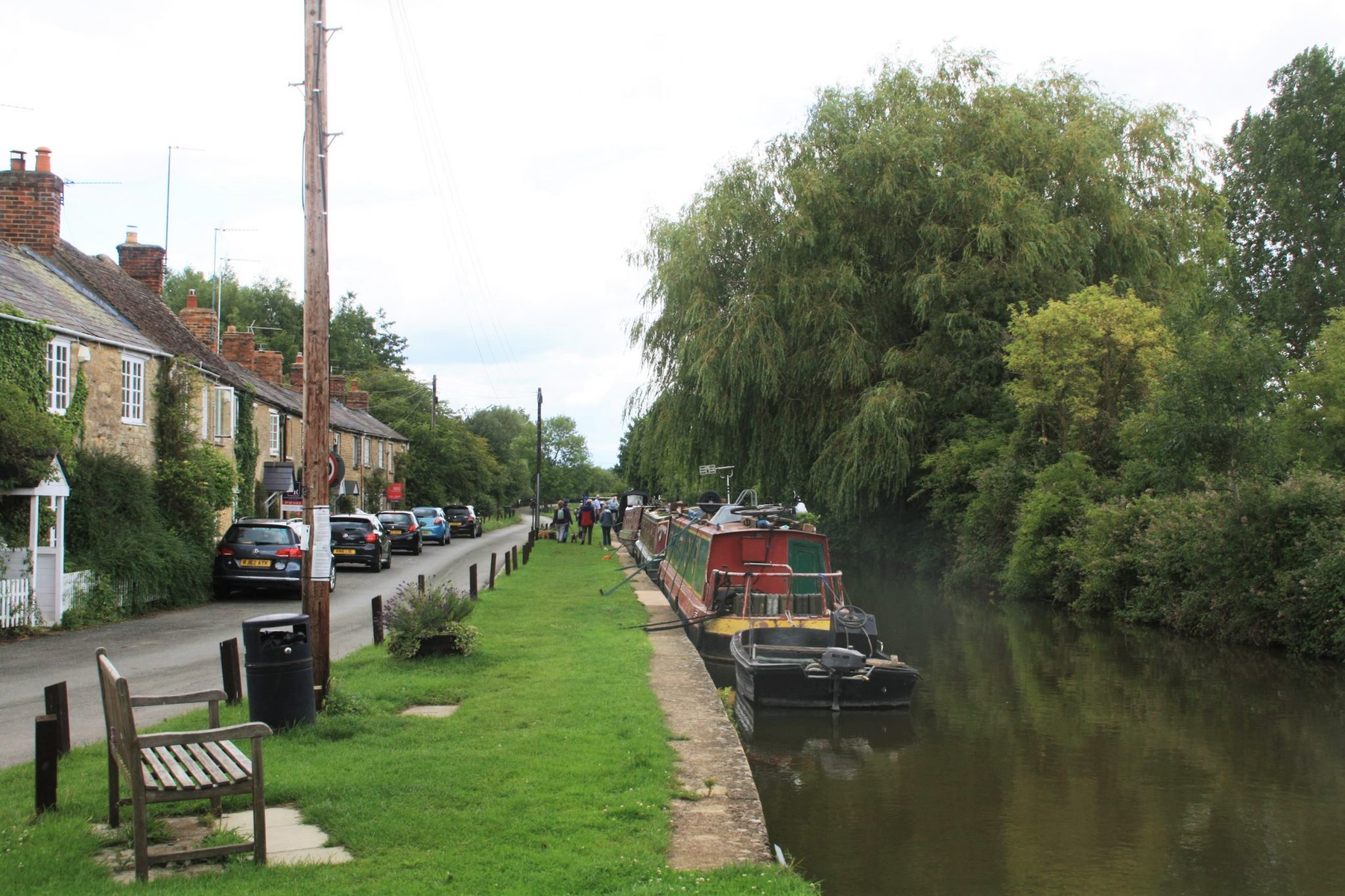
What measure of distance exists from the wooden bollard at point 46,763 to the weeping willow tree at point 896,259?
2086cm

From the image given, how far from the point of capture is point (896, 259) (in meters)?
27.5

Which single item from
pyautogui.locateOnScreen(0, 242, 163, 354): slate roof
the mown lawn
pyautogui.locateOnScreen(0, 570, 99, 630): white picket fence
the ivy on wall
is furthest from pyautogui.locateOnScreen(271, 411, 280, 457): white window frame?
the mown lawn

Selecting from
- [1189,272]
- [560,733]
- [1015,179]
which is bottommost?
[560,733]

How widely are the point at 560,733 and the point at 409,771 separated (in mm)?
1528

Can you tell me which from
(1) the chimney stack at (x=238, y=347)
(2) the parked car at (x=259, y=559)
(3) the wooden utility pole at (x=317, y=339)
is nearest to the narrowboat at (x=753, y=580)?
(2) the parked car at (x=259, y=559)

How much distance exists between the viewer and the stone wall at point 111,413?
58.6ft

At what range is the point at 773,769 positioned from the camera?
1009 cm

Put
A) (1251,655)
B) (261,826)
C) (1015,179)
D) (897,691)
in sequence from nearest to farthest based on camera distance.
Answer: (261,826) < (897,691) < (1251,655) < (1015,179)

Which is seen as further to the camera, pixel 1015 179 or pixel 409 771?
A: pixel 1015 179

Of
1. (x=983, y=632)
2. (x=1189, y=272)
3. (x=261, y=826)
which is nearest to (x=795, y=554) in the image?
(x=983, y=632)

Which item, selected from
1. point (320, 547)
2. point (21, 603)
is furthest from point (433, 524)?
point (320, 547)

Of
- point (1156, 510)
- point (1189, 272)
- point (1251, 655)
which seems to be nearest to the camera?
point (1251, 655)

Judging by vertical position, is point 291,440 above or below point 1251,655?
above

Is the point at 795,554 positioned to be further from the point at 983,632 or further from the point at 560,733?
the point at 560,733
